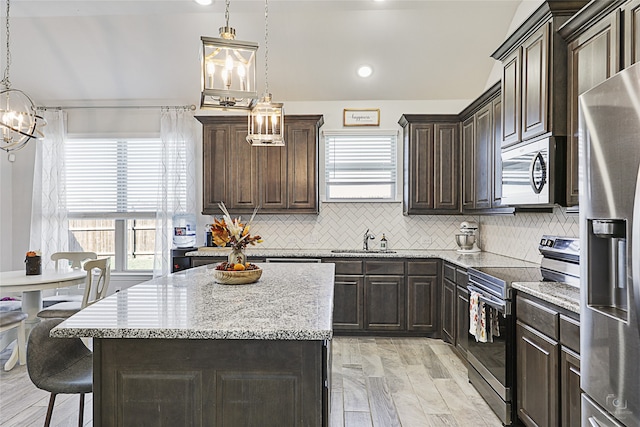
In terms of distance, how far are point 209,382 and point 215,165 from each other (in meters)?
3.83

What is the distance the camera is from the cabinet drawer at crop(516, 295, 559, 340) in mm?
2234

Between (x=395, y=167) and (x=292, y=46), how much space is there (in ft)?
6.30

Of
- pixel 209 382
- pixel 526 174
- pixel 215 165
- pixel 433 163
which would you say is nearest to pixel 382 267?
pixel 433 163

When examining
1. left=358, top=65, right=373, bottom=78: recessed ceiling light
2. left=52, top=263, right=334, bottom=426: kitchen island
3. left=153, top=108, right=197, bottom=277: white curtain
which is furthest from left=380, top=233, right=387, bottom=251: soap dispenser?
left=52, top=263, right=334, bottom=426: kitchen island

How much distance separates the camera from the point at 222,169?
5.24m

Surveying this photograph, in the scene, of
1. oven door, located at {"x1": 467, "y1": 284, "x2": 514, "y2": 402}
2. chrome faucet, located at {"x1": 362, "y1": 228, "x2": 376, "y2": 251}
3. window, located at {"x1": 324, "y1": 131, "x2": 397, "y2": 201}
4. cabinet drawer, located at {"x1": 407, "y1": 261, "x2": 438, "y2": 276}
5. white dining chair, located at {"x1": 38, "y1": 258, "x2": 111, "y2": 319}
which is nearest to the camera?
oven door, located at {"x1": 467, "y1": 284, "x2": 514, "y2": 402}

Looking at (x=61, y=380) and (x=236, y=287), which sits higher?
(x=236, y=287)

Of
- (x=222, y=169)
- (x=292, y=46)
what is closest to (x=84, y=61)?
(x=222, y=169)

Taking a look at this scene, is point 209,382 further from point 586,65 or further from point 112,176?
point 112,176

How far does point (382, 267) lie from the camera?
479 centimetres

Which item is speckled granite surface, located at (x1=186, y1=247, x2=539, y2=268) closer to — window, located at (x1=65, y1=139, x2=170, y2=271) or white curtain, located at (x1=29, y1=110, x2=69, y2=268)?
window, located at (x1=65, y1=139, x2=170, y2=271)

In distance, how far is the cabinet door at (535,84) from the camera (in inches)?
109

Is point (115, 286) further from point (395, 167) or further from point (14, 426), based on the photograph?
point (395, 167)

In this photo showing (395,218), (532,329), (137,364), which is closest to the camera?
(137,364)
